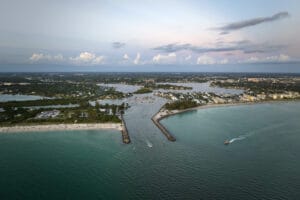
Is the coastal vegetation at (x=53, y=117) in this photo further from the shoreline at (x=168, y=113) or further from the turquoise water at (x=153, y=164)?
the shoreline at (x=168, y=113)

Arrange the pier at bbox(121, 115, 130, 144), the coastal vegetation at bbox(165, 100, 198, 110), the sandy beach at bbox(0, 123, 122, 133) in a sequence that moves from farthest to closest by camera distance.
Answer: the coastal vegetation at bbox(165, 100, 198, 110), the sandy beach at bbox(0, 123, 122, 133), the pier at bbox(121, 115, 130, 144)

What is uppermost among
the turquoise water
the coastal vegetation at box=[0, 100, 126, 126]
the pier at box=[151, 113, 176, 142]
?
the coastal vegetation at box=[0, 100, 126, 126]

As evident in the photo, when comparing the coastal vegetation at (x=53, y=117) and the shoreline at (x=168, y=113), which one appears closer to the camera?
the shoreline at (x=168, y=113)

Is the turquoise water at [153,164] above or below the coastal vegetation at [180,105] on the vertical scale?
below

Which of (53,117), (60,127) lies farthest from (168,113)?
(53,117)

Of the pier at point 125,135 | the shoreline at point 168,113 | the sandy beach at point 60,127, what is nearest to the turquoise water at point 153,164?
the pier at point 125,135

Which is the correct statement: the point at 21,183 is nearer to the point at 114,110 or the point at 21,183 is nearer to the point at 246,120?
the point at 114,110

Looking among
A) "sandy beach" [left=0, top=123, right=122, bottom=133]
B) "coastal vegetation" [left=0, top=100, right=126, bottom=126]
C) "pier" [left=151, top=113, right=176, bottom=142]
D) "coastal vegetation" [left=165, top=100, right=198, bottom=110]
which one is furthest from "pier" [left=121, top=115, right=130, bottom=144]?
"coastal vegetation" [left=165, top=100, right=198, bottom=110]

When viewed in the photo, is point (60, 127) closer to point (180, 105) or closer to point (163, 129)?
point (163, 129)

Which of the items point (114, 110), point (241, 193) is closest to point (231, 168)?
point (241, 193)

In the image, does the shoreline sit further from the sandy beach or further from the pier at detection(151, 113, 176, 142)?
the sandy beach
